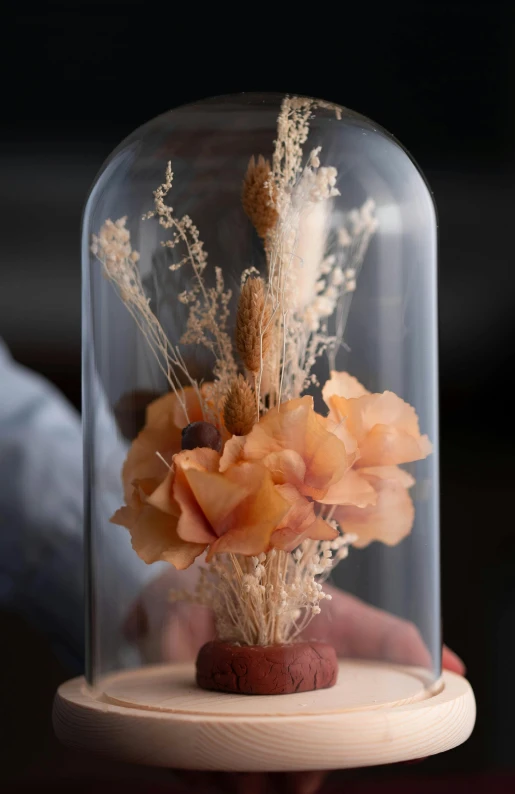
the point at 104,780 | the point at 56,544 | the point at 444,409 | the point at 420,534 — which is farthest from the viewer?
the point at 444,409

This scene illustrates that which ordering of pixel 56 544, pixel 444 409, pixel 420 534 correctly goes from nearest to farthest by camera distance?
pixel 420 534
pixel 56 544
pixel 444 409

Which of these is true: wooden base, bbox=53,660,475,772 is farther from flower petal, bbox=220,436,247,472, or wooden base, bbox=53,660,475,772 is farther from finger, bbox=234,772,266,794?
flower petal, bbox=220,436,247,472

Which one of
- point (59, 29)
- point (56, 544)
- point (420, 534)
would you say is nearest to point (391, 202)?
point (420, 534)

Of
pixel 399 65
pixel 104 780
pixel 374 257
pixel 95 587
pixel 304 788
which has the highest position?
pixel 399 65

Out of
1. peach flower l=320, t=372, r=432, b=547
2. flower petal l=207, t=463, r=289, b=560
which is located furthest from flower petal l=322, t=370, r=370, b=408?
flower petal l=207, t=463, r=289, b=560

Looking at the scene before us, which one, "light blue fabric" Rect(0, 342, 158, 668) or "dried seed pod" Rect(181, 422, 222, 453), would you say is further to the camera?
"light blue fabric" Rect(0, 342, 158, 668)

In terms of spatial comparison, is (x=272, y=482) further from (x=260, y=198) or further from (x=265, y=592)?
(x=260, y=198)

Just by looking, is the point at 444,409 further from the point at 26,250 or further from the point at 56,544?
the point at 56,544

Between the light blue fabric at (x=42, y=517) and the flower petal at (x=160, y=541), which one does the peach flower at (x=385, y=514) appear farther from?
the light blue fabric at (x=42, y=517)
